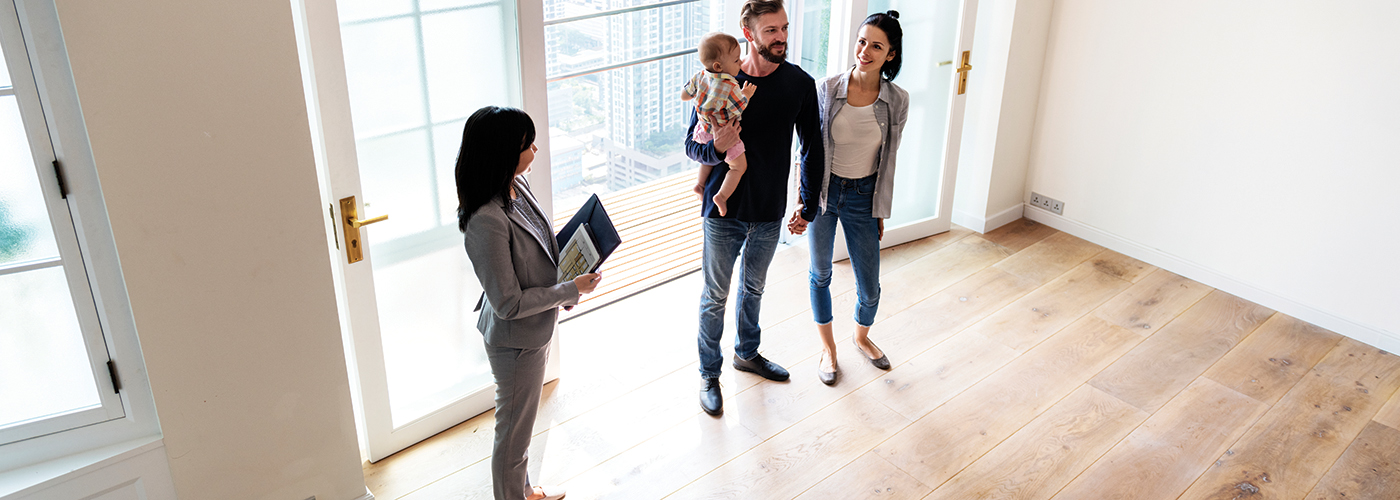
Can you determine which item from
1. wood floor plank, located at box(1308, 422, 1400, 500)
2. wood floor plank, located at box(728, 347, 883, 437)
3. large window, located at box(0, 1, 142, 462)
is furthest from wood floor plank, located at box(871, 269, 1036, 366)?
large window, located at box(0, 1, 142, 462)

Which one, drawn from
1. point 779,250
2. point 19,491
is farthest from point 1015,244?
point 19,491

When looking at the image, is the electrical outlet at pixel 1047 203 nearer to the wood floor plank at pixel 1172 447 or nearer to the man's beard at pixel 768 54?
the wood floor plank at pixel 1172 447

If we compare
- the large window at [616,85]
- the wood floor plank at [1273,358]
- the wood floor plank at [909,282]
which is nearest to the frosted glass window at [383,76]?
the large window at [616,85]

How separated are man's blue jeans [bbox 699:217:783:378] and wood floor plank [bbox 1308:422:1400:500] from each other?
1.86 metres

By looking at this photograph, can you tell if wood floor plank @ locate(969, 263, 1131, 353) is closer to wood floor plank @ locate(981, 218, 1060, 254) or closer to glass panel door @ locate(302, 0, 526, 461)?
wood floor plank @ locate(981, 218, 1060, 254)

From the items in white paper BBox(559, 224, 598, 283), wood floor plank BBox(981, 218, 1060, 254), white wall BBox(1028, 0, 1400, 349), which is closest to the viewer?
white paper BBox(559, 224, 598, 283)

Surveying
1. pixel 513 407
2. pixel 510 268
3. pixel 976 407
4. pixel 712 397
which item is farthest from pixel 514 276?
pixel 976 407

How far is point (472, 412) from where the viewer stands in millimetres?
3164

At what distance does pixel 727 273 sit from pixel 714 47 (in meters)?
0.78

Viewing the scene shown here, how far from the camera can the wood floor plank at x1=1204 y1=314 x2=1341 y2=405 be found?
348 cm

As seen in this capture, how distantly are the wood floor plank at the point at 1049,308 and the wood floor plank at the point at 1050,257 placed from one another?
0.07m

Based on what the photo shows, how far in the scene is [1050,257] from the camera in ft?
15.0

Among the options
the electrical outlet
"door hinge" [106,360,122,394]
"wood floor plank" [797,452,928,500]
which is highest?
"door hinge" [106,360,122,394]

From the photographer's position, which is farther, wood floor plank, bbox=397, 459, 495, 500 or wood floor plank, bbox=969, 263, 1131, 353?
wood floor plank, bbox=969, 263, 1131, 353
